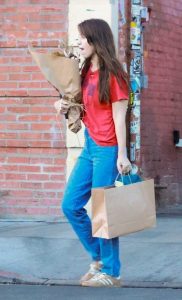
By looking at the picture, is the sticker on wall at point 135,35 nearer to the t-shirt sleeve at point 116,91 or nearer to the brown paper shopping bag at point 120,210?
the t-shirt sleeve at point 116,91

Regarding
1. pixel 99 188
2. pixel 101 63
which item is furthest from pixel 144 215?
pixel 101 63

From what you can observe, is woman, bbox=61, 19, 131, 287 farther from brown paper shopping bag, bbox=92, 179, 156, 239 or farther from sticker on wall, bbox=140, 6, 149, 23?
sticker on wall, bbox=140, 6, 149, 23

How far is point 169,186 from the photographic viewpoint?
9289 millimetres

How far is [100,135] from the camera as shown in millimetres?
5340

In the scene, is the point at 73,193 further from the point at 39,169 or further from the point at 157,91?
the point at 157,91

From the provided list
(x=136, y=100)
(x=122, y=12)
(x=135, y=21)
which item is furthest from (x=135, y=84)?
(x=122, y=12)

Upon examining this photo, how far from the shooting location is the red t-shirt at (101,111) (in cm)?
527

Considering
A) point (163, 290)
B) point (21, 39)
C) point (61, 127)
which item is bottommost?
point (163, 290)

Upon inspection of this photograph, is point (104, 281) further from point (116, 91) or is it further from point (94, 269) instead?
point (116, 91)

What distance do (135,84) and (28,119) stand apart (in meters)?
1.34

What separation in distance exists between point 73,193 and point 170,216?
354 centimetres

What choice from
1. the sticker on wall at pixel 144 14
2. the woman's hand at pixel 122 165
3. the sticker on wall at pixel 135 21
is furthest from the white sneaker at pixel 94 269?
the sticker on wall at pixel 144 14

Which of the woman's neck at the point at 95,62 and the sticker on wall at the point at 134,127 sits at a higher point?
the woman's neck at the point at 95,62

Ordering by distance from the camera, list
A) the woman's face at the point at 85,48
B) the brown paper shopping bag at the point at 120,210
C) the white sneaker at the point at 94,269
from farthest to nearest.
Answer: the white sneaker at the point at 94,269
the woman's face at the point at 85,48
the brown paper shopping bag at the point at 120,210
